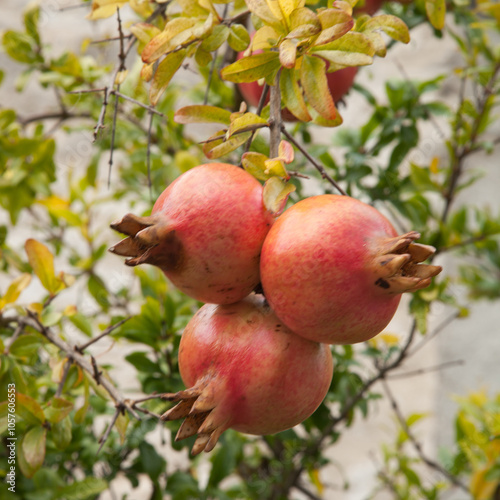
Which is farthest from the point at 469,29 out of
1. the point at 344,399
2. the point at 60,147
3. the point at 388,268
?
the point at 60,147

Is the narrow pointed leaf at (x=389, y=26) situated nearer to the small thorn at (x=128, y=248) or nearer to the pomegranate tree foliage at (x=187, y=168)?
the pomegranate tree foliage at (x=187, y=168)

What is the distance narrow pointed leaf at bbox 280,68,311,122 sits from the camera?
523 mm

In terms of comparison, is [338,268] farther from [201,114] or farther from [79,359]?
[79,359]

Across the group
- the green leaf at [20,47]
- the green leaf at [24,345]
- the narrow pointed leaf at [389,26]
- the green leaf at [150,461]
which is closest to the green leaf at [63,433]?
the green leaf at [24,345]

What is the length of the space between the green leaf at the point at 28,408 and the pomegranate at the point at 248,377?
0.27 meters

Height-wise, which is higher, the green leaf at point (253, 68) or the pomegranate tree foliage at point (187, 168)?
the green leaf at point (253, 68)

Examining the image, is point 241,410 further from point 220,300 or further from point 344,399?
point 344,399

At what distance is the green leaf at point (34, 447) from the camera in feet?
2.23

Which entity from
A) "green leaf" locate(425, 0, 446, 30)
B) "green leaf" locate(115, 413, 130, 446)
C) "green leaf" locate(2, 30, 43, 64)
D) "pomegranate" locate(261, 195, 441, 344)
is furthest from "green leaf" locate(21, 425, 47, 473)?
"green leaf" locate(2, 30, 43, 64)

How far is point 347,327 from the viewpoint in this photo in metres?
0.45

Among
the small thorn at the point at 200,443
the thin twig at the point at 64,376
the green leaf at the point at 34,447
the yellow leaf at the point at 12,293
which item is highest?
the small thorn at the point at 200,443

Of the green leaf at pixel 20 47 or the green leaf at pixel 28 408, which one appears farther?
the green leaf at pixel 20 47

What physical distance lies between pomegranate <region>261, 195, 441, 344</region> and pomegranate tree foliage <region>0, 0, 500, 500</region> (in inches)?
1.7

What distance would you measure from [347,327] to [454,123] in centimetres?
91
